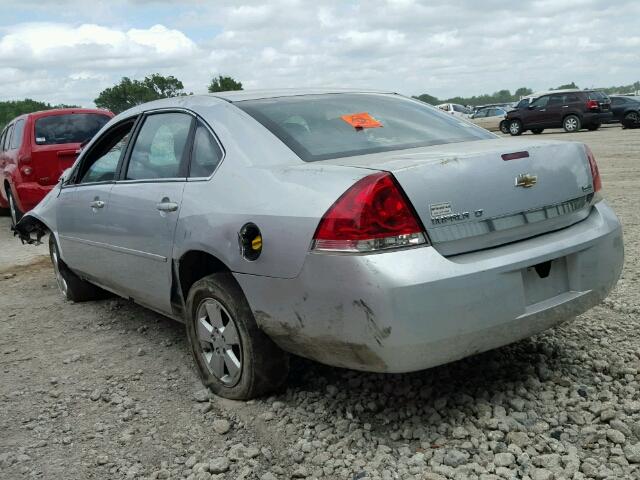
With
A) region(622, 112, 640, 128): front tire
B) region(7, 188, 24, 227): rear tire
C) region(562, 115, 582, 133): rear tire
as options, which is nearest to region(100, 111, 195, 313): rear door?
region(7, 188, 24, 227): rear tire

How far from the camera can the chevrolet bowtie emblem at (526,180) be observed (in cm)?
293

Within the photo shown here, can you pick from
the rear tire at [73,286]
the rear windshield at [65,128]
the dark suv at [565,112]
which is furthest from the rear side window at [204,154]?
the dark suv at [565,112]

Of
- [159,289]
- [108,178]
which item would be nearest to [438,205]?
[159,289]

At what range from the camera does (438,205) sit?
8.94 ft

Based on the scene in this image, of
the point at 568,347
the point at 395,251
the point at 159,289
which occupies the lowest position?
the point at 568,347

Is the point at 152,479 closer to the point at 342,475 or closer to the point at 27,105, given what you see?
the point at 342,475

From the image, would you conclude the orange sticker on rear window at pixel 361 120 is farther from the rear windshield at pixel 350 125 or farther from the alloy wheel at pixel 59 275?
the alloy wheel at pixel 59 275

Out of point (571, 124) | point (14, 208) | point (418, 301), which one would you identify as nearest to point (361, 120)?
point (418, 301)

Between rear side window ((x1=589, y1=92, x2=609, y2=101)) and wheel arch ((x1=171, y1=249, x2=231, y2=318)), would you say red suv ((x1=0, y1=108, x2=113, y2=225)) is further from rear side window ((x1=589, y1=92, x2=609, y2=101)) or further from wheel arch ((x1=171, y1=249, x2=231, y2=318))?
rear side window ((x1=589, y1=92, x2=609, y2=101))

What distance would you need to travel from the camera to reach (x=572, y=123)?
25.2 meters

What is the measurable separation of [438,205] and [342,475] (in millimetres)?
1116

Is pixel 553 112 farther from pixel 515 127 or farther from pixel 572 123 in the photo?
pixel 515 127

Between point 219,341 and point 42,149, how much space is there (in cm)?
719

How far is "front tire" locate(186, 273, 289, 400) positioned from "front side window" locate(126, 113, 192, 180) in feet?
2.30
